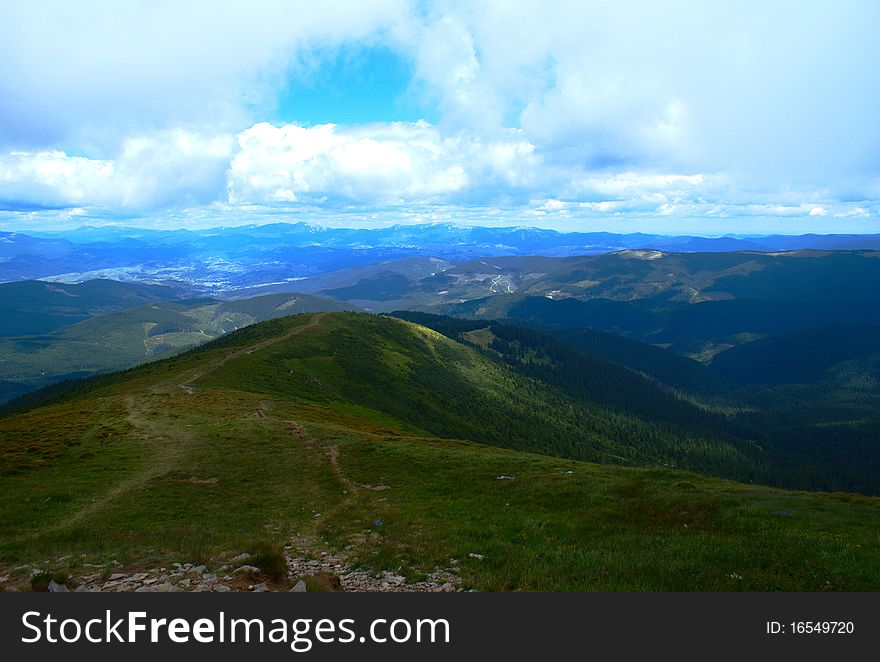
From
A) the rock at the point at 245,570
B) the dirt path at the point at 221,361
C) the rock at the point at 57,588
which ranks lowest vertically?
the dirt path at the point at 221,361

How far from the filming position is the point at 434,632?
43.0ft

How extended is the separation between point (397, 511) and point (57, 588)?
19036 mm

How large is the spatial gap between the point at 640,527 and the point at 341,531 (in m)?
16.9

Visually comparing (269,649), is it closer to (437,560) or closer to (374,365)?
(437,560)

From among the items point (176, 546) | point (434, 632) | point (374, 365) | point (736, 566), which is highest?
point (434, 632)

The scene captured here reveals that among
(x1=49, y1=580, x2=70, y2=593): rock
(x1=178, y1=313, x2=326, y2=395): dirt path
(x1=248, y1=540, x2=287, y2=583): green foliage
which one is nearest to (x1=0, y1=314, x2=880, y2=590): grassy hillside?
(x1=248, y1=540, x2=287, y2=583): green foliage

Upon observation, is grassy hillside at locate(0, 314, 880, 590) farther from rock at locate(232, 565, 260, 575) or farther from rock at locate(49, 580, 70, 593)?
rock at locate(49, 580, 70, 593)

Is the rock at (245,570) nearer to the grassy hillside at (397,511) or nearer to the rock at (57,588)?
the grassy hillside at (397,511)

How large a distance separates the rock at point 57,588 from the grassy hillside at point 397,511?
422cm

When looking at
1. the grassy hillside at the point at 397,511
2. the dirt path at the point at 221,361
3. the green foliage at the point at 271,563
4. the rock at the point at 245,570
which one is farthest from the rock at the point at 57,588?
the dirt path at the point at 221,361

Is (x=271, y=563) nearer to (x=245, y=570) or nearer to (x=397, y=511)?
(x=245, y=570)

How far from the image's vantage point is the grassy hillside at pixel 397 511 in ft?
62.0

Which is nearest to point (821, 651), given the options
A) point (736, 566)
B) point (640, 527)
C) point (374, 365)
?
point (736, 566)

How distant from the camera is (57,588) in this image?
1642 cm
